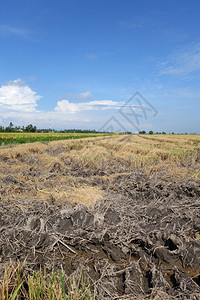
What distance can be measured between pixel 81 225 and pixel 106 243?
19.6 inches

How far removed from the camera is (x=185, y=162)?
10.5 metres

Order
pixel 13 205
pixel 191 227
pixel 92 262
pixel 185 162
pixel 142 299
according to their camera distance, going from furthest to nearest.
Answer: pixel 185 162 < pixel 13 205 < pixel 191 227 < pixel 92 262 < pixel 142 299

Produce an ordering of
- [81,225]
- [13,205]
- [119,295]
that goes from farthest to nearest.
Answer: [13,205], [81,225], [119,295]

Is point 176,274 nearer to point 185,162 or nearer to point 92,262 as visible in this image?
point 92,262

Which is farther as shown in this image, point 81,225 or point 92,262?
point 81,225

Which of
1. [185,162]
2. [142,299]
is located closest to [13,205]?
[142,299]

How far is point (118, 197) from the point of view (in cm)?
480

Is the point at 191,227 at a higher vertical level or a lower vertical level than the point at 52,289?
lower

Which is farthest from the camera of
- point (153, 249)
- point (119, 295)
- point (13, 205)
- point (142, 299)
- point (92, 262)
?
point (13, 205)

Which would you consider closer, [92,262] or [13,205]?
[92,262]

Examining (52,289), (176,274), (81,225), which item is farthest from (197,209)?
(52,289)

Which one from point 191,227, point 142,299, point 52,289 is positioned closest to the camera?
point 52,289

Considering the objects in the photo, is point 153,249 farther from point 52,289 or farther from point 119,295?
point 52,289

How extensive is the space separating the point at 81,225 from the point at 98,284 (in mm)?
1157
